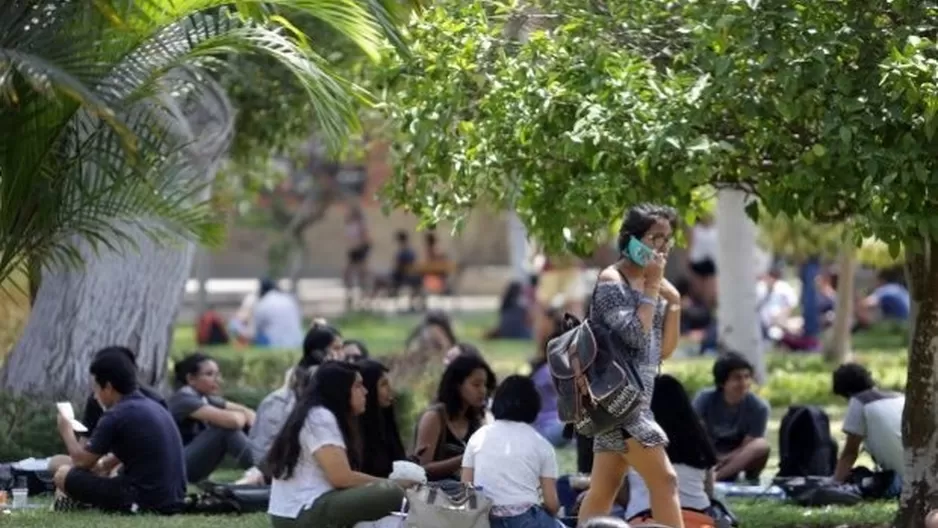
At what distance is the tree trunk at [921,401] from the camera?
1038 cm

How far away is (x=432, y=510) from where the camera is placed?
953 centimetres

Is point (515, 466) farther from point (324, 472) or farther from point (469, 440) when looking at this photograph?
point (324, 472)

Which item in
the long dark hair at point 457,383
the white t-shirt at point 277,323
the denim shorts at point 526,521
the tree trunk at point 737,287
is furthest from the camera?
the white t-shirt at point 277,323

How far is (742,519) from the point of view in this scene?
1159 cm

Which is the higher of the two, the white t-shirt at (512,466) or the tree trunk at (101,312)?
the tree trunk at (101,312)

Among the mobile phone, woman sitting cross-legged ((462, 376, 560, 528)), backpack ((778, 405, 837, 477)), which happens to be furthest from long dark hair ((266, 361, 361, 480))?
backpack ((778, 405, 837, 477))

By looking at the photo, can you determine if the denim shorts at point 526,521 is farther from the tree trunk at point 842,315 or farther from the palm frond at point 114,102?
the tree trunk at point 842,315

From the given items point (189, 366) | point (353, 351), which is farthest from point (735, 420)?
point (189, 366)

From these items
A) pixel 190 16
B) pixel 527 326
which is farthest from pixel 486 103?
pixel 527 326

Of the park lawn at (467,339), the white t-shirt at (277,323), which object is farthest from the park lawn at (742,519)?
the white t-shirt at (277,323)

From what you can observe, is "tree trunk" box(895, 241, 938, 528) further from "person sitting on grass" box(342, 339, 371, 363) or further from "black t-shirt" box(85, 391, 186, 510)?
"black t-shirt" box(85, 391, 186, 510)

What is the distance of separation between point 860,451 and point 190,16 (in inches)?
207

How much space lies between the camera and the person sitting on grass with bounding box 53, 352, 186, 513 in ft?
36.5

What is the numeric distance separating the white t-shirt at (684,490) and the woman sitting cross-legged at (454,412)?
1295 millimetres
